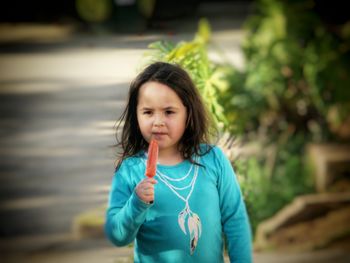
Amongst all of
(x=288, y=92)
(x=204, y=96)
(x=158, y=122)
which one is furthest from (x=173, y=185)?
(x=288, y=92)

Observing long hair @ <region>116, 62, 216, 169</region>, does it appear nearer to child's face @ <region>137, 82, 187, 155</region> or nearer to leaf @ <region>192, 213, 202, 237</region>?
child's face @ <region>137, 82, 187, 155</region>

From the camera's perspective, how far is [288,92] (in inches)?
187

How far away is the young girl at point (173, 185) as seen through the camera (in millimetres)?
2146

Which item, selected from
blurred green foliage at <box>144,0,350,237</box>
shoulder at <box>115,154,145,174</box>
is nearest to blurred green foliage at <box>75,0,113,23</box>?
blurred green foliage at <box>144,0,350,237</box>

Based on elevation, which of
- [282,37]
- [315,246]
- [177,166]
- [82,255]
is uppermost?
[282,37]

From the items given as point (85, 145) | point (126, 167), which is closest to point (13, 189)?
point (85, 145)

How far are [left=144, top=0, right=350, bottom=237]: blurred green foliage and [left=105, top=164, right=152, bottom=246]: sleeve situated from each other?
238 cm

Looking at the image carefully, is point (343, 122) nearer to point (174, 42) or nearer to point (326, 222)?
point (326, 222)

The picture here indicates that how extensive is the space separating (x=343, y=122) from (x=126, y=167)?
2.96 meters

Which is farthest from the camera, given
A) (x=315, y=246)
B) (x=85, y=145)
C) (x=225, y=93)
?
(x=315, y=246)

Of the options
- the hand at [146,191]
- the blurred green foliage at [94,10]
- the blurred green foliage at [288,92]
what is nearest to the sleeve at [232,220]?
the hand at [146,191]

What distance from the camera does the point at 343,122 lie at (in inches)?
190

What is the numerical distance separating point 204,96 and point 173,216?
0.61m

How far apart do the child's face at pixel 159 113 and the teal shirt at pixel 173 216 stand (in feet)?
0.32
